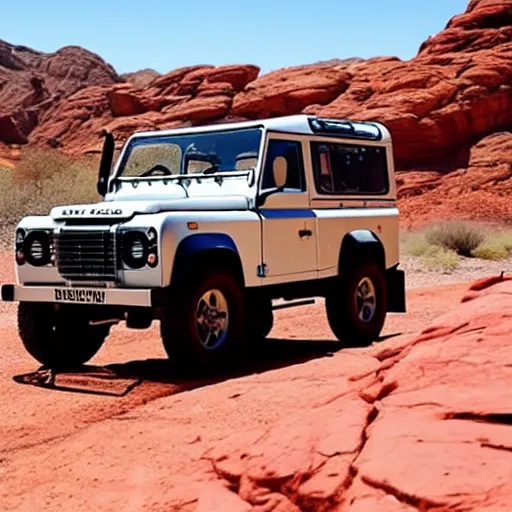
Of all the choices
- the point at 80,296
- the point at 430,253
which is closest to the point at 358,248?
the point at 80,296

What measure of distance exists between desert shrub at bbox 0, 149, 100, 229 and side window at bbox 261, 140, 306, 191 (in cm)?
1544

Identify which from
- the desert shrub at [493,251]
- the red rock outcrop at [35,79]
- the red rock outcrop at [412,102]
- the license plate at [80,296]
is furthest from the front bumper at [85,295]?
the red rock outcrop at [35,79]

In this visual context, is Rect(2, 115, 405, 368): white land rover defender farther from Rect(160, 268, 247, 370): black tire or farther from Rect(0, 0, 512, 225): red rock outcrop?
Rect(0, 0, 512, 225): red rock outcrop

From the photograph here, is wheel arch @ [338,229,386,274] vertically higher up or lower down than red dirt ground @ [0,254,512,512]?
higher up

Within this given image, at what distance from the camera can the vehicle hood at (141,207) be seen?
27.3 feet

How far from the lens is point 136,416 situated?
6672mm

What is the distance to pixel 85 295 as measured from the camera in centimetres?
841

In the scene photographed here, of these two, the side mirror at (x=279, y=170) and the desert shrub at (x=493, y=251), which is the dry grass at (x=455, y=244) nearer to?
the desert shrub at (x=493, y=251)

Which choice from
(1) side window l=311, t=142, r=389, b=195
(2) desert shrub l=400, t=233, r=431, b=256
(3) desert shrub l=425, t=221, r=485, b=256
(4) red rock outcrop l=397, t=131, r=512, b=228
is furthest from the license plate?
(4) red rock outcrop l=397, t=131, r=512, b=228

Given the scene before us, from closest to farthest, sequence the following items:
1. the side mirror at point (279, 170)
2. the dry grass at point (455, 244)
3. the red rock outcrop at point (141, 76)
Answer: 1. the side mirror at point (279, 170)
2. the dry grass at point (455, 244)
3. the red rock outcrop at point (141, 76)

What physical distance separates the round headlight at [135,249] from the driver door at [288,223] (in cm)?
140

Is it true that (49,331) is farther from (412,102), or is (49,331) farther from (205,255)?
(412,102)

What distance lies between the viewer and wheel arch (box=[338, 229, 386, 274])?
10344 millimetres

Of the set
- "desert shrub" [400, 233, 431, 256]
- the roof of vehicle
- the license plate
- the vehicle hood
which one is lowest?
"desert shrub" [400, 233, 431, 256]
